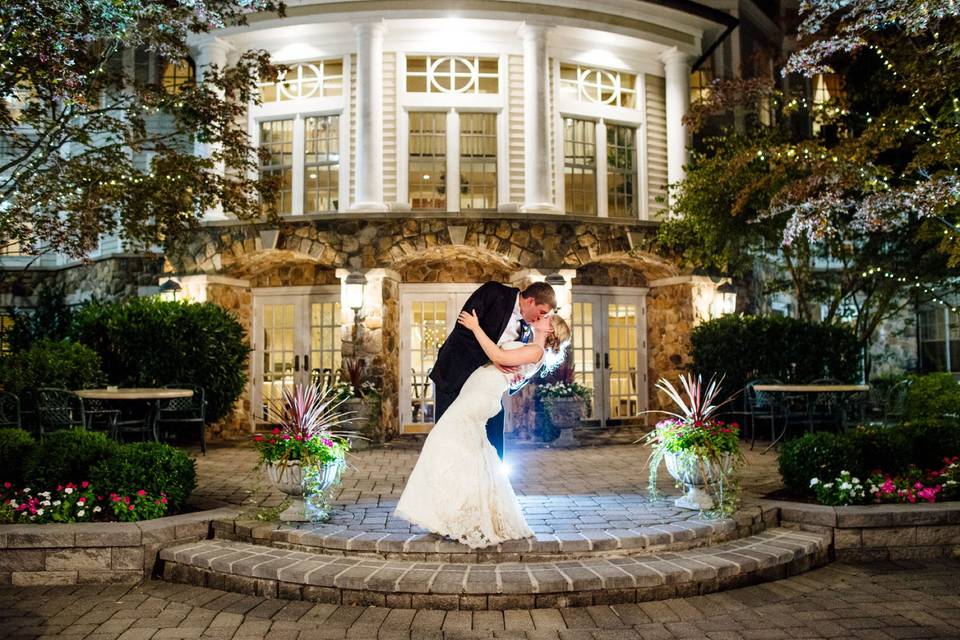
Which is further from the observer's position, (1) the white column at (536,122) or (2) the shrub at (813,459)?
(1) the white column at (536,122)

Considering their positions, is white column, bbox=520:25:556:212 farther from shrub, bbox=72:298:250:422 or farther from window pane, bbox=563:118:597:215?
shrub, bbox=72:298:250:422

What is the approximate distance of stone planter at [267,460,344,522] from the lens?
6.00m

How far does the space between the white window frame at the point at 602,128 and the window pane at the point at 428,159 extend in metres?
2.04

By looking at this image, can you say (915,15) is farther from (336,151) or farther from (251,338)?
(251,338)

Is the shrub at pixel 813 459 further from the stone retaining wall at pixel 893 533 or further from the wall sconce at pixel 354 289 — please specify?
the wall sconce at pixel 354 289

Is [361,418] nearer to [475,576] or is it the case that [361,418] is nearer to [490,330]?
[490,330]

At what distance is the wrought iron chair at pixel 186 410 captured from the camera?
1092cm

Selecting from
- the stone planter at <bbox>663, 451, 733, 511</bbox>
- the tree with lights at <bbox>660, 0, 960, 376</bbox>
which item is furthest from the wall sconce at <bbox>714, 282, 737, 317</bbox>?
the stone planter at <bbox>663, 451, 733, 511</bbox>

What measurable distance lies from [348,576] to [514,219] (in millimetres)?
8981

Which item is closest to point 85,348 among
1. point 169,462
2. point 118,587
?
point 169,462

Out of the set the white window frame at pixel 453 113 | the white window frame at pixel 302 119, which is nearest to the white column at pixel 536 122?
the white window frame at pixel 453 113

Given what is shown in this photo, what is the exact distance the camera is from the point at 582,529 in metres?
5.84

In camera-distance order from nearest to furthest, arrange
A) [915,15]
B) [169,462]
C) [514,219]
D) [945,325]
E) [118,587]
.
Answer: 1. [118,587]
2. [169,462]
3. [915,15]
4. [514,219]
5. [945,325]

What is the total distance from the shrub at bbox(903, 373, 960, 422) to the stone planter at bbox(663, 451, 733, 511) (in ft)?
19.0
